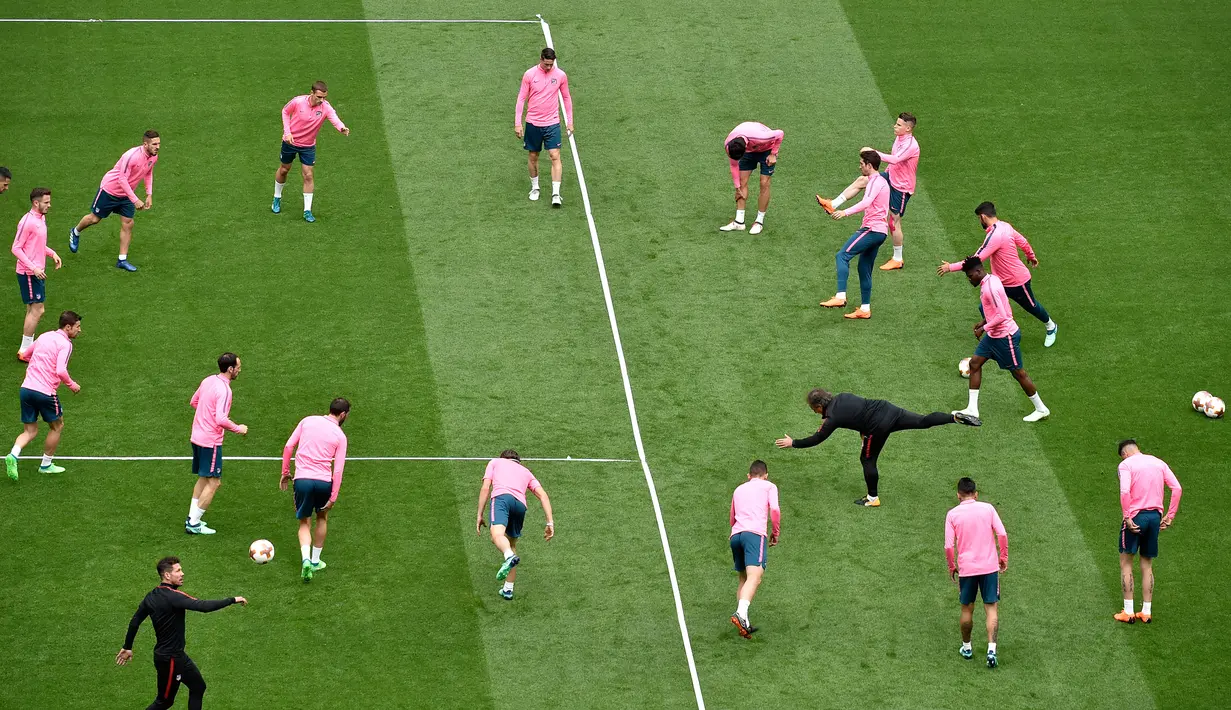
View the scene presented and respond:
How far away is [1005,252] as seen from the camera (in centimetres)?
2050

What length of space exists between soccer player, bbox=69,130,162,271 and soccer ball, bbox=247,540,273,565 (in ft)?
21.6

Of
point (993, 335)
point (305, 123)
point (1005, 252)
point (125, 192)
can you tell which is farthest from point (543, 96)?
point (993, 335)

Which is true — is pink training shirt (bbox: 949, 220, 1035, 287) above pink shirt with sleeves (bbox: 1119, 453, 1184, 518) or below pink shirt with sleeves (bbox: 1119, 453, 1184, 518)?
above

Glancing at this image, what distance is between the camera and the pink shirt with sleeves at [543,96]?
76.6 feet

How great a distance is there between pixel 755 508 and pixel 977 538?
7.34 feet

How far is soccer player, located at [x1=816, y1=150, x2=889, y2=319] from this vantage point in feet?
69.4

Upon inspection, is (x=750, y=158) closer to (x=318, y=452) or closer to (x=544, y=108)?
(x=544, y=108)

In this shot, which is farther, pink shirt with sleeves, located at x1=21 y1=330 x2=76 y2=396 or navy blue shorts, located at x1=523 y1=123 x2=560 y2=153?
navy blue shorts, located at x1=523 y1=123 x2=560 y2=153

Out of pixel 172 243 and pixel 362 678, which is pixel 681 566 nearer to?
pixel 362 678

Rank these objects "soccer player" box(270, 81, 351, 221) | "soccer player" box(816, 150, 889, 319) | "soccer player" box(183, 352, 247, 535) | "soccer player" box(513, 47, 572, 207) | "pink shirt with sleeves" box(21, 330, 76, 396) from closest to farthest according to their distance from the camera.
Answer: "soccer player" box(183, 352, 247, 535), "pink shirt with sleeves" box(21, 330, 76, 396), "soccer player" box(816, 150, 889, 319), "soccer player" box(270, 81, 351, 221), "soccer player" box(513, 47, 572, 207)

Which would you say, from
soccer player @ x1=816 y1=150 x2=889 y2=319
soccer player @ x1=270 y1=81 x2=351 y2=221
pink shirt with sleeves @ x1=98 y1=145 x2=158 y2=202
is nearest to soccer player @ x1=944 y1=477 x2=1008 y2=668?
soccer player @ x1=816 y1=150 x2=889 y2=319

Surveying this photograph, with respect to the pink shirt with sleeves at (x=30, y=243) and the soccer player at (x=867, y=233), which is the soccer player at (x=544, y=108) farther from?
the pink shirt with sleeves at (x=30, y=243)

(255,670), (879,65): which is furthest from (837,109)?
(255,670)

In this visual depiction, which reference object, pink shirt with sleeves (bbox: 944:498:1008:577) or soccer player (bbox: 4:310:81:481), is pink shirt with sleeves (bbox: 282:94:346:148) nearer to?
soccer player (bbox: 4:310:81:481)
